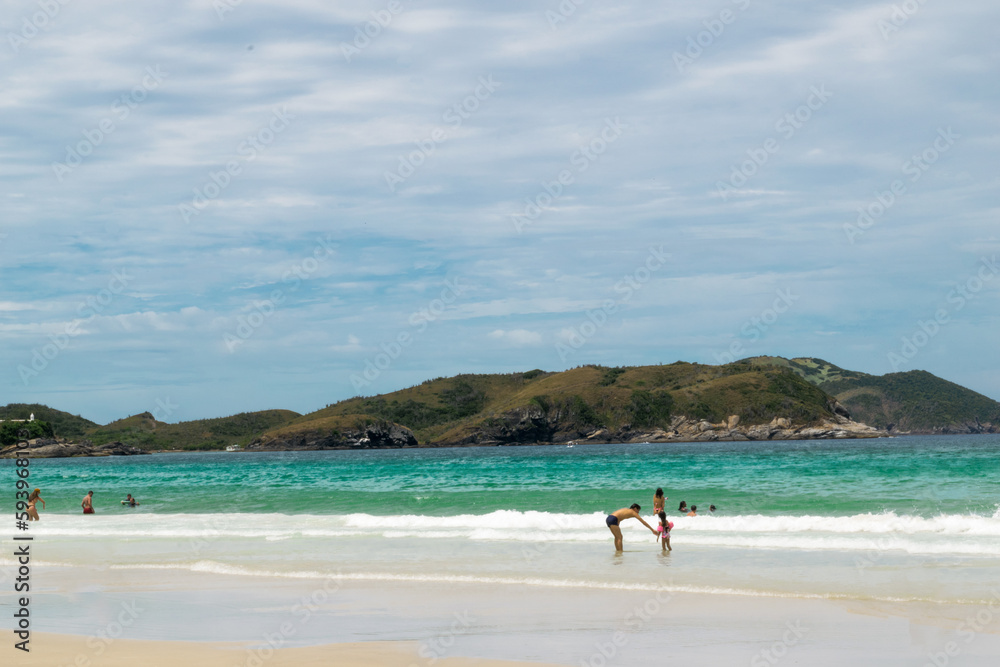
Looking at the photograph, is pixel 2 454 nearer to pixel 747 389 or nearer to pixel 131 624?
pixel 747 389

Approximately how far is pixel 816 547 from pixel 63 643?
615 inches

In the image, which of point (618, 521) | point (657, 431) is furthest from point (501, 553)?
point (657, 431)

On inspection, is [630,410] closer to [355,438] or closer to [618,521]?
[355,438]

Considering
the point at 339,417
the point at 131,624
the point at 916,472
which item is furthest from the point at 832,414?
the point at 131,624

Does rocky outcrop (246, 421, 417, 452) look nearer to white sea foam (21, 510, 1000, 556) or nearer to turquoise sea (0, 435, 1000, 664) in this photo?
turquoise sea (0, 435, 1000, 664)

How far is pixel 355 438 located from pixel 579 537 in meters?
158

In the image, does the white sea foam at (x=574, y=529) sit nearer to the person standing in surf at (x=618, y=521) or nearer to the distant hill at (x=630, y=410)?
the person standing in surf at (x=618, y=521)

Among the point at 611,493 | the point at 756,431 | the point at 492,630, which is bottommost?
the point at 611,493

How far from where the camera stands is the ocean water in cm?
1595

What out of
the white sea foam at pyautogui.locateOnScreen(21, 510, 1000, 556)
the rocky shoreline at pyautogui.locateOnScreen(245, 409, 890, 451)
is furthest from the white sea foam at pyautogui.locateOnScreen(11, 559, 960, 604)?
the rocky shoreline at pyautogui.locateOnScreen(245, 409, 890, 451)

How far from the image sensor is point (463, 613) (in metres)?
12.9

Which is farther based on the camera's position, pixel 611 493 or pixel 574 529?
pixel 611 493

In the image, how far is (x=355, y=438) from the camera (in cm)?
17688

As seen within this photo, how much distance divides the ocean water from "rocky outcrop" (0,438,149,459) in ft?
458
